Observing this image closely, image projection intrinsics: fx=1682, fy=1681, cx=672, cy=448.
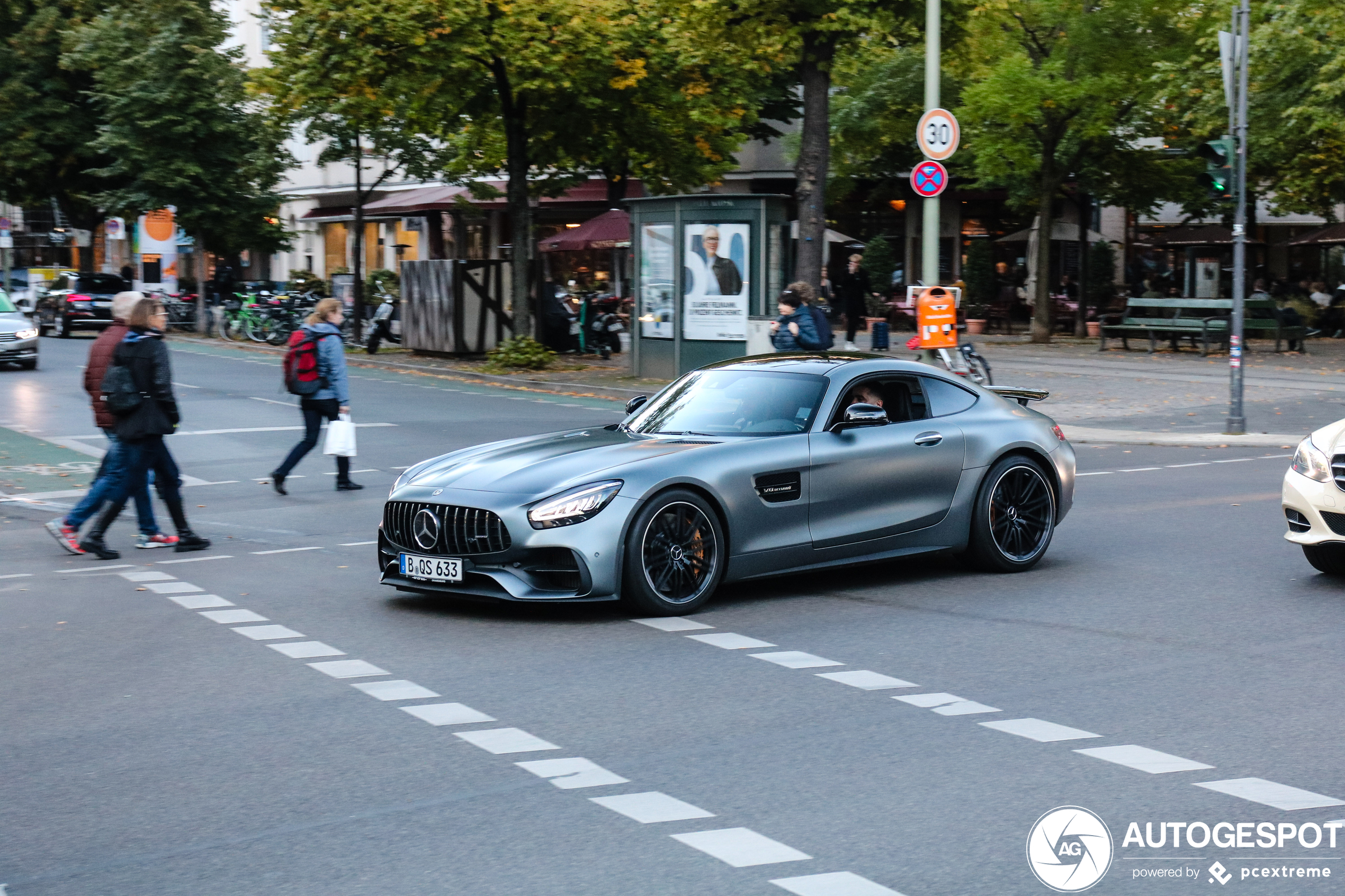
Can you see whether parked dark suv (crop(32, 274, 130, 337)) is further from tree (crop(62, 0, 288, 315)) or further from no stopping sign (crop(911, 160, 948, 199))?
no stopping sign (crop(911, 160, 948, 199))

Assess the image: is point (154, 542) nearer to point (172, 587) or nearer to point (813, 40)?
point (172, 587)

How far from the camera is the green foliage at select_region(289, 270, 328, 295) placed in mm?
49616

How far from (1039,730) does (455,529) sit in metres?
3.53

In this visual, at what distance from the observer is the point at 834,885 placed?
15.2 feet

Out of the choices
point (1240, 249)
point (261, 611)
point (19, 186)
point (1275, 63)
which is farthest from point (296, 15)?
point (19, 186)

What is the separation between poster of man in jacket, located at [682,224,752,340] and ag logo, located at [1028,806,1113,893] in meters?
21.0

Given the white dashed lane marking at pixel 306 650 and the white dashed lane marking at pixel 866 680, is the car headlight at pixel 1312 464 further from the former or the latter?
the white dashed lane marking at pixel 306 650

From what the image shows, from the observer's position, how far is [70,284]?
44.1m

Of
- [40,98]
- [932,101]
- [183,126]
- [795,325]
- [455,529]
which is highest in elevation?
[40,98]

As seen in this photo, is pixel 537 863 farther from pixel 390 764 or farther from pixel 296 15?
pixel 296 15

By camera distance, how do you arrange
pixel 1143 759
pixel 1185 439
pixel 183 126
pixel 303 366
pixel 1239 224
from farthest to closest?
pixel 183 126, pixel 1239 224, pixel 1185 439, pixel 303 366, pixel 1143 759

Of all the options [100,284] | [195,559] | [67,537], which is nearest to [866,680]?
[195,559]

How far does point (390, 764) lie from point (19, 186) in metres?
56.2

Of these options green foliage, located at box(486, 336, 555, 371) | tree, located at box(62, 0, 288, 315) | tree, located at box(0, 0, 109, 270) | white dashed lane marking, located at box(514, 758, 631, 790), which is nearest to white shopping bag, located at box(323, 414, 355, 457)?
white dashed lane marking, located at box(514, 758, 631, 790)
